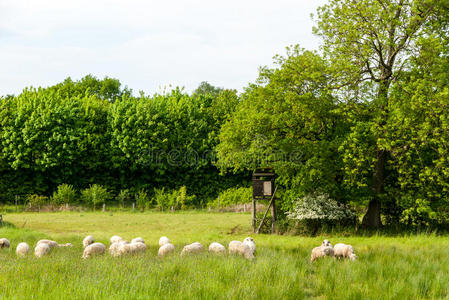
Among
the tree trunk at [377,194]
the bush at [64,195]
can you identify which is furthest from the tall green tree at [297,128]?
the bush at [64,195]

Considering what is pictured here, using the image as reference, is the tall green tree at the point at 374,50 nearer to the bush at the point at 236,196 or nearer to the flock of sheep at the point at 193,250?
the flock of sheep at the point at 193,250

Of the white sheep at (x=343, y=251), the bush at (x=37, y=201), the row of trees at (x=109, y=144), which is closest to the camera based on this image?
the white sheep at (x=343, y=251)

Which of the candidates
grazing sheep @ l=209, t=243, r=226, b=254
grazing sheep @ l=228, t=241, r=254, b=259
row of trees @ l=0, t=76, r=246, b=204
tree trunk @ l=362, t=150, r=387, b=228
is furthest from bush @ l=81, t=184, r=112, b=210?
grazing sheep @ l=228, t=241, r=254, b=259

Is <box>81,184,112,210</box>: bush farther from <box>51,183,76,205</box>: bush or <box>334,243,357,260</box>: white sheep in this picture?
<box>334,243,357,260</box>: white sheep

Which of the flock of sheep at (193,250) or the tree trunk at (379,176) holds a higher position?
the tree trunk at (379,176)

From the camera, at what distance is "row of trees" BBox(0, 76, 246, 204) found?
4047cm

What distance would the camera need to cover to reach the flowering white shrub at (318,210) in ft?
70.5

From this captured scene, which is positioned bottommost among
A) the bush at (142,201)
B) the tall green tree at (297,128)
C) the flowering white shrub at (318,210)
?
the bush at (142,201)

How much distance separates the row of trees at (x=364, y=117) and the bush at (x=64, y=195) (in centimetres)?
2178

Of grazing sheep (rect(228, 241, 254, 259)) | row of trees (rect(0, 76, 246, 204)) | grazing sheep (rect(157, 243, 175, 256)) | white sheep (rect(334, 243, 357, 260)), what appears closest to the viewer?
grazing sheep (rect(228, 241, 254, 259))

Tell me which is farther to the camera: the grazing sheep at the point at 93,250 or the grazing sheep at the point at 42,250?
the grazing sheep at the point at 42,250

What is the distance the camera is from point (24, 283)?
878 cm

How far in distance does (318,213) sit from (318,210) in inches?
6.2

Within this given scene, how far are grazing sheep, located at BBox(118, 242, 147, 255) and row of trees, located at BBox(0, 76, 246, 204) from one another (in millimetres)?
26671
